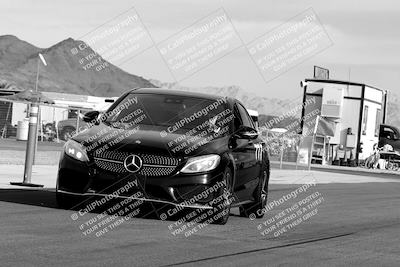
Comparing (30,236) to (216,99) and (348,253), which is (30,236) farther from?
(216,99)

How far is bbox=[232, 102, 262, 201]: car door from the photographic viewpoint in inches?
452

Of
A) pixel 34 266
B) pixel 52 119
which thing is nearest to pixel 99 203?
pixel 34 266

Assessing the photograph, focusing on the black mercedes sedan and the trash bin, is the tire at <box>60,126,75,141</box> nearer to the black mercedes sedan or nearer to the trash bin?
the trash bin

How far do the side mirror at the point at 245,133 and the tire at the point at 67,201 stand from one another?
2.16 m

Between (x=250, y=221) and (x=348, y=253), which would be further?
(x=250, y=221)

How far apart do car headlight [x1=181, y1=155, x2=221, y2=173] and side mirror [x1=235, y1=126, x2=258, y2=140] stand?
3.15ft

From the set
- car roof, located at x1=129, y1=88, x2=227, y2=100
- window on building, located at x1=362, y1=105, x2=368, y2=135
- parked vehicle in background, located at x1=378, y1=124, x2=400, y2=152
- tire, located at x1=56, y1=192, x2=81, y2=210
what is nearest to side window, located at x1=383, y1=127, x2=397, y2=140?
parked vehicle in background, located at x1=378, y1=124, x2=400, y2=152

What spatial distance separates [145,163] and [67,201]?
1317 millimetres

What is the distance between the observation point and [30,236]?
28.3ft

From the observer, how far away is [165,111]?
11750 mm

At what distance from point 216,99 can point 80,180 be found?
253 centimetres

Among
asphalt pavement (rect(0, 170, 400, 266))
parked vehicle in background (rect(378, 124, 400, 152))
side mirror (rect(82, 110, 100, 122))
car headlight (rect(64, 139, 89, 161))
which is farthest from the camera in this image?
parked vehicle in background (rect(378, 124, 400, 152))

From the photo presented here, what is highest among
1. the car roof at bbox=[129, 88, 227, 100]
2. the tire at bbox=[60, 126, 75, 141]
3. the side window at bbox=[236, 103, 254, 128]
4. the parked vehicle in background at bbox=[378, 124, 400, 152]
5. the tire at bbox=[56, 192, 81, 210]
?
the car roof at bbox=[129, 88, 227, 100]

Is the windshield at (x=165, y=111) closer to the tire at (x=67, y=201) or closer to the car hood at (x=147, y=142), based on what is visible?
the car hood at (x=147, y=142)
